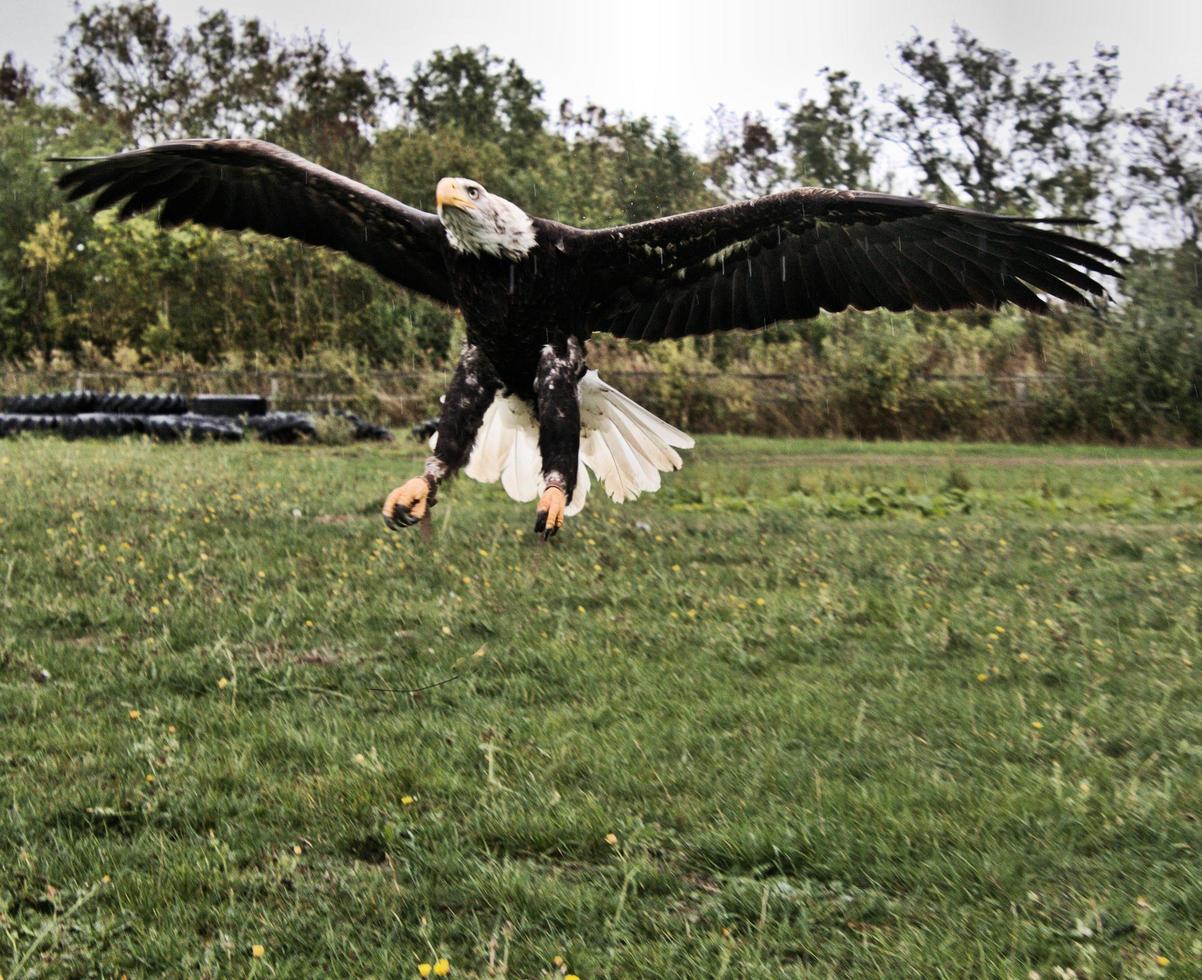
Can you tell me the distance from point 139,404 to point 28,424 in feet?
4.33

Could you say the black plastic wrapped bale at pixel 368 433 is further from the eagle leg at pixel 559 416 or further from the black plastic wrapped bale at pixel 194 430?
the eagle leg at pixel 559 416

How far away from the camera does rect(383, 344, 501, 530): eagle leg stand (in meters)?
3.92

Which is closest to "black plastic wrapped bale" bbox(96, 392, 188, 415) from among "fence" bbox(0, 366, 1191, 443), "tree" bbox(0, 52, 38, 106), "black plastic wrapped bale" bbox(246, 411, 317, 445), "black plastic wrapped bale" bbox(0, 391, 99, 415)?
"black plastic wrapped bale" bbox(0, 391, 99, 415)

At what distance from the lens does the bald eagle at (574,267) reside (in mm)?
4578

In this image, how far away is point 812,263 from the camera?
5.46m

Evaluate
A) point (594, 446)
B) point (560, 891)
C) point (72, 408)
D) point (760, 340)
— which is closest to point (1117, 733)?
point (560, 891)

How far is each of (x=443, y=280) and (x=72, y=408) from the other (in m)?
12.1

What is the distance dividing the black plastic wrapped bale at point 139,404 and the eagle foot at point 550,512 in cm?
1271

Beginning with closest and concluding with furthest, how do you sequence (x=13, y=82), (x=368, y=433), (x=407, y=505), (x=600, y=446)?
(x=407, y=505), (x=600, y=446), (x=368, y=433), (x=13, y=82)

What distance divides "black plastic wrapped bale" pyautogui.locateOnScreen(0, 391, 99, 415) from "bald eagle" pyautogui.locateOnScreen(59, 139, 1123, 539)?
11.0m

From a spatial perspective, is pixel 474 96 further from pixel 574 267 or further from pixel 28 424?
pixel 574 267

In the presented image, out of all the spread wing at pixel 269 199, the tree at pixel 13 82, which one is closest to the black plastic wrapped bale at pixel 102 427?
the spread wing at pixel 269 199

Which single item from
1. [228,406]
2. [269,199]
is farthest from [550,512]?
[228,406]

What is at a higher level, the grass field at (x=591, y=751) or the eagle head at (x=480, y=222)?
the eagle head at (x=480, y=222)
